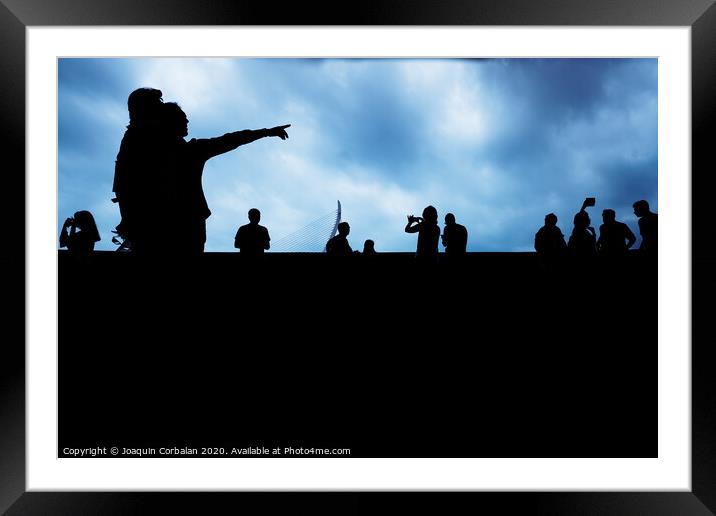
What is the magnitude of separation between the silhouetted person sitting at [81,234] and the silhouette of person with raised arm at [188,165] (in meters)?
0.68

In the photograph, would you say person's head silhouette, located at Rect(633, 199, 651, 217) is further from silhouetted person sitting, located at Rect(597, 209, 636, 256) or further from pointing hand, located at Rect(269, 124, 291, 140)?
pointing hand, located at Rect(269, 124, 291, 140)

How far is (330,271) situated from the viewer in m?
3.93

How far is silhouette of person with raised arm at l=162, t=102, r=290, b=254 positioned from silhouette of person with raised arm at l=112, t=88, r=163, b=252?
89 mm

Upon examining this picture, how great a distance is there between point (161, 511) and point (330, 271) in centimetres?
239

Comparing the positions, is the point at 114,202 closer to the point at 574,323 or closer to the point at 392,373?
the point at 392,373

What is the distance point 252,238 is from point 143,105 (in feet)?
4.13

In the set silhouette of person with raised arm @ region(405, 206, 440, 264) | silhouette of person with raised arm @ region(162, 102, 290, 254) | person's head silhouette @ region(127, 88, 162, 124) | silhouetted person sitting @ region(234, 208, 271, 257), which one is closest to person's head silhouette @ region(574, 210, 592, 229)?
silhouette of person with raised arm @ region(405, 206, 440, 264)

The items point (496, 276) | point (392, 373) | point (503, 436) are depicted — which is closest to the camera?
point (503, 436)

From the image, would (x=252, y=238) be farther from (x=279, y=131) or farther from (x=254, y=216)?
(x=279, y=131)

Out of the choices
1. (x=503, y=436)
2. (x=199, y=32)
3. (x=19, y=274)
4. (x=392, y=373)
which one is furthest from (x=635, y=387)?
(x=19, y=274)

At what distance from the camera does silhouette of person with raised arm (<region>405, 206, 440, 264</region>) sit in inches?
141

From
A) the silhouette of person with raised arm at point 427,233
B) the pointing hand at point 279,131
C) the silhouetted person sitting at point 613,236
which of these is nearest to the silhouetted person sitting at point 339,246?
the silhouette of person with raised arm at point 427,233

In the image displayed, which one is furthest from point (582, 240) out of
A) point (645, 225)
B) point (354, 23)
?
point (354, 23)

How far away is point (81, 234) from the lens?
8.98ft
